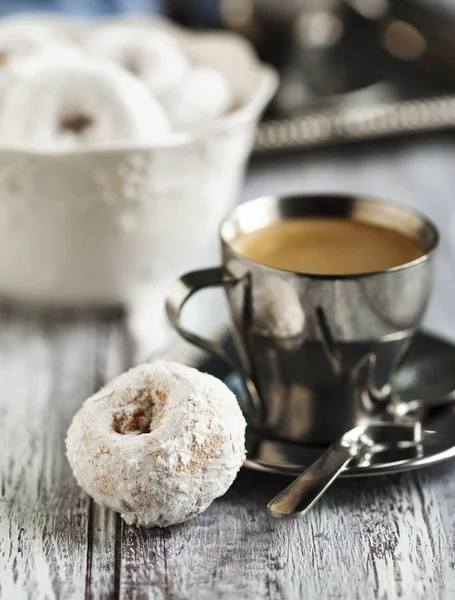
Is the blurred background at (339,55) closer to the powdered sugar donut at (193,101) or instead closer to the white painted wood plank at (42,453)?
the powdered sugar donut at (193,101)

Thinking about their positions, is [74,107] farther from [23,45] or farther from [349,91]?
[349,91]

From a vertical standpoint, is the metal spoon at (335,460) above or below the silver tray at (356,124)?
above

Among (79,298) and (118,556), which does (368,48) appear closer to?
(79,298)

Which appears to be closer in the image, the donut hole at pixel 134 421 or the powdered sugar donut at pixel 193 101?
the donut hole at pixel 134 421

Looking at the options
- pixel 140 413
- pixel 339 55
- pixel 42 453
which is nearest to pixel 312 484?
pixel 140 413

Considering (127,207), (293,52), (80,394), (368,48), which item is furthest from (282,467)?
(368,48)

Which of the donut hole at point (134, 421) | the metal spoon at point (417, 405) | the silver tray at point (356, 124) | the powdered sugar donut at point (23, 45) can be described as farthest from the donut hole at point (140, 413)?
the silver tray at point (356, 124)
